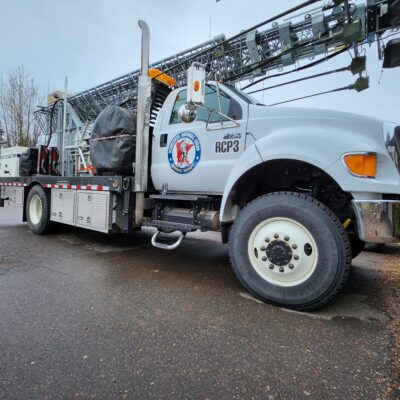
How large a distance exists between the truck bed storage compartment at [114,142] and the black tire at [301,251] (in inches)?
89.3

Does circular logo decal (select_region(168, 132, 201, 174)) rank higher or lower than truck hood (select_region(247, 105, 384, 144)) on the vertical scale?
lower

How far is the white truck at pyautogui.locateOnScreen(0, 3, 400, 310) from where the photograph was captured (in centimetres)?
246

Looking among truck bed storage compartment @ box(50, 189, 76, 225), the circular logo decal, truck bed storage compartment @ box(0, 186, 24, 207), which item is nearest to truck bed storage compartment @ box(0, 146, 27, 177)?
truck bed storage compartment @ box(0, 186, 24, 207)

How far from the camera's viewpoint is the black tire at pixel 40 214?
19.2 ft

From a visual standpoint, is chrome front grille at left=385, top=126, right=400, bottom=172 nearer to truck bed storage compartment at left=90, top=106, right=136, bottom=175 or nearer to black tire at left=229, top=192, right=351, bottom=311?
black tire at left=229, top=192, right=351, bottom=311

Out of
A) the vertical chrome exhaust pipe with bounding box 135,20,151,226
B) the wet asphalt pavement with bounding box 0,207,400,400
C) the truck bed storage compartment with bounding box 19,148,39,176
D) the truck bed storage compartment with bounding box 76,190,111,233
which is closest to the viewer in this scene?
the wet asphalt pavement with bounding box 0,207,400,400

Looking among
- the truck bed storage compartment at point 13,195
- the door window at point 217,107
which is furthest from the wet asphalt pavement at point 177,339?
the truck bed storage compartment at point 13,195

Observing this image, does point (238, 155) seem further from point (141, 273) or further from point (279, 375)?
point (279, 375)

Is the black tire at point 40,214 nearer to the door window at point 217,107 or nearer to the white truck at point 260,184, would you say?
the white truck at point 260,184

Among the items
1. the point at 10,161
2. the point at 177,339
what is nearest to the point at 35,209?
the point at 10,161

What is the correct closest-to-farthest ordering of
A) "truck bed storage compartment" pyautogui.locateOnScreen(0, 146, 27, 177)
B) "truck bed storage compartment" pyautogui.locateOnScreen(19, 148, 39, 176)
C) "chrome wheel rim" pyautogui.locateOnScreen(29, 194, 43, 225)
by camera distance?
"chrome wheel rim" pyautogui.locateOnScreen(29, 194, 43, 225) → "truck bed storage compartment" pyautogui.locateOnScreen(19, 148, 39, 176) → "truck bed storage compartment" pyautogui.locateOnScreen(0, 146, 27, 177)

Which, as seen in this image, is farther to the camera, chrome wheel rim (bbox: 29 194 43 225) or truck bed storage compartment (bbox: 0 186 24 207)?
truck bed storage compartment (bbox: 0 186 24 207)

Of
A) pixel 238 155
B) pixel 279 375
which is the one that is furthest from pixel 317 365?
pixel 238 155

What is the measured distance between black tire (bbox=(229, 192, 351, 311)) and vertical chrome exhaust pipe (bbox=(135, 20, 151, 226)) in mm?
1807
